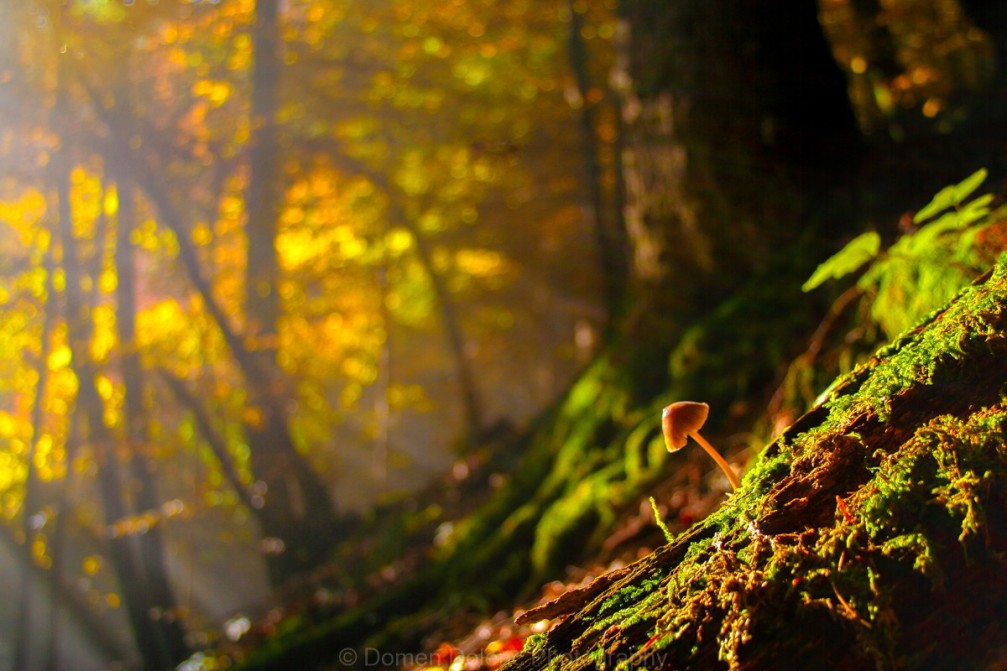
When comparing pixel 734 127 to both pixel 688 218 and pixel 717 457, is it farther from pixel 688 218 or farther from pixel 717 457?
pixel 717 457

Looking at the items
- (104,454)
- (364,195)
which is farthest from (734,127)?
(364,195)

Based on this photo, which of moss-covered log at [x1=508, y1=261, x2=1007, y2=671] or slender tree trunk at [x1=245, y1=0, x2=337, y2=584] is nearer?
moss-covered log at [x1=508, y1=261, x2=1007, y2=671]

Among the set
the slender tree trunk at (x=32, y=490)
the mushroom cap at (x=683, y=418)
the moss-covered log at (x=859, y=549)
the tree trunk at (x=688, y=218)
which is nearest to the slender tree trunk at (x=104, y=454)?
the slender tree trunk at (x=32, y=490)

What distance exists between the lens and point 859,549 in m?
1.73

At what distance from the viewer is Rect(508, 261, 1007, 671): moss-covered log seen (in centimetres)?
162

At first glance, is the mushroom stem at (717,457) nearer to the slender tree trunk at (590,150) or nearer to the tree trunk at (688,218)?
the tree trunk at (688,218)

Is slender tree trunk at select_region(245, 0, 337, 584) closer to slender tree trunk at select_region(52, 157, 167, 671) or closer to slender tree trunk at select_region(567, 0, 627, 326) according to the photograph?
slender tree trunk at select_region(52, 157, 167, 671)

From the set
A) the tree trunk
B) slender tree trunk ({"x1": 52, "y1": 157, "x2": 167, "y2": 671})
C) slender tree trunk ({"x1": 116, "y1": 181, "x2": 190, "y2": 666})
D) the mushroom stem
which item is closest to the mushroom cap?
the mushroom stem

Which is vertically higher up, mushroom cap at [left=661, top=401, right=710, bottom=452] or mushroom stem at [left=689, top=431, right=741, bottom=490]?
mushroom cap at [left=661, top=401, right=710, bottom=452]

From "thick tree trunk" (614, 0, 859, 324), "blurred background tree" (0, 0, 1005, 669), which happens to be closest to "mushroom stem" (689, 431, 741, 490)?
"blurred background tree" (0, 0, 1005, 669)

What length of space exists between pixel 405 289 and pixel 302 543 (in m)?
11.0

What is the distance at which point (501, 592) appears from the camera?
509 cm

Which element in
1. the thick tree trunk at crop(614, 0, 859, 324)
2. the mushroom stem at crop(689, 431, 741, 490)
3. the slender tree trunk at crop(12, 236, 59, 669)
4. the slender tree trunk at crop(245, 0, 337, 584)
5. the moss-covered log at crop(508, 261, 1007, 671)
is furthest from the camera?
the slender tree trunk at crop(245, 0, 337, 584)

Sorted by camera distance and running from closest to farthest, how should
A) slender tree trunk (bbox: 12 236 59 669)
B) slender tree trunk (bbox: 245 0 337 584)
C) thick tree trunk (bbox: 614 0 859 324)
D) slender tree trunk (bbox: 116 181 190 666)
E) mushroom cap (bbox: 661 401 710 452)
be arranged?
1. mushroom cap (bbox: 661 401 710 452)
2. thick tree trunk (bbox: 614 0 859 324)
3. slender tree trunk (bbox: 116 181 190 666)
4. slender tree trunk (bbox: 12 236 59 669)
5. slender tree trunk (bbox: 245 0 337 584)
